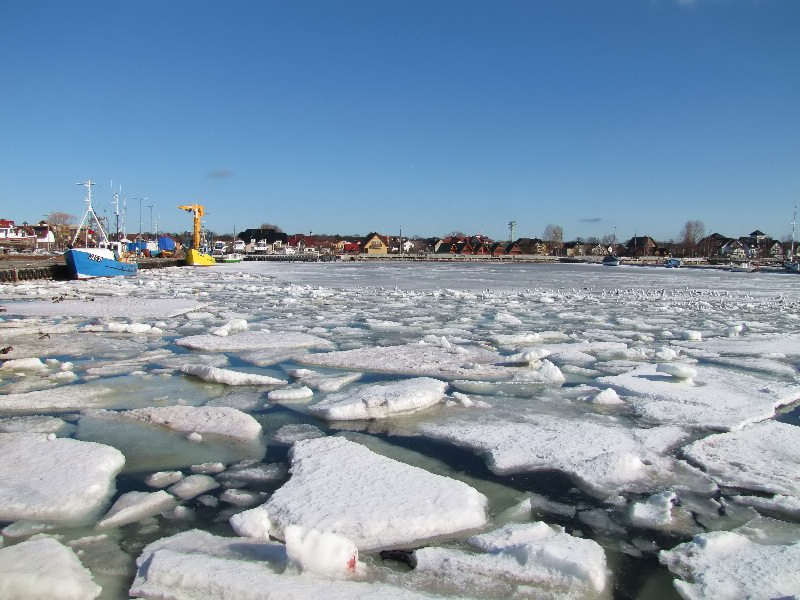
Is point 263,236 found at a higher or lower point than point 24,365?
higher

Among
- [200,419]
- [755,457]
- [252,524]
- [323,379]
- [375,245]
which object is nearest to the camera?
[252,524]

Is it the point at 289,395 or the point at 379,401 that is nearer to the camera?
the point at 379,401

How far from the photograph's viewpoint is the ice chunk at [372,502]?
2.32 metres

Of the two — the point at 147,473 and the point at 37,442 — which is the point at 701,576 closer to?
the point at 147,473

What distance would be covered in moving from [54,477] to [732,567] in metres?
2.96

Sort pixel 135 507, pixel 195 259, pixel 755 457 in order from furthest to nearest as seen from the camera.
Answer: pixel 195 259
pixel 755 457
pixel 135 507

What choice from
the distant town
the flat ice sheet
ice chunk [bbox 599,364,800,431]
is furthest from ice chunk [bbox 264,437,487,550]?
the distant town

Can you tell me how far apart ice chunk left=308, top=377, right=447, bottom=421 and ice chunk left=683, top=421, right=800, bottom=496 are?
1.75 metres

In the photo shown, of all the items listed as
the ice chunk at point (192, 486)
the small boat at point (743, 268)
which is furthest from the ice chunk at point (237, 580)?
the small boat at point (743, 268)

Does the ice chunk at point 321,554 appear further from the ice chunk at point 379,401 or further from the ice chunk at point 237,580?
the ice chunk at point 379,401

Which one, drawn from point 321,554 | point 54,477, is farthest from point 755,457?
point 54,477

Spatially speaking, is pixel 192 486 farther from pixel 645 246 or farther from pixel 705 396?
pixel 645 246

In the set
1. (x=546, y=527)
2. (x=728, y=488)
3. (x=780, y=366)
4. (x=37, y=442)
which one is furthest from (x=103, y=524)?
(x=780, y=366)

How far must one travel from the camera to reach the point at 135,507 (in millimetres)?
2494
